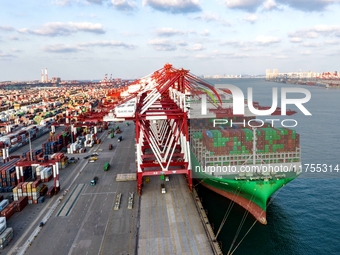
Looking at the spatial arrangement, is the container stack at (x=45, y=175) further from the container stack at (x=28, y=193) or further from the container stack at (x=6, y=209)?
the container stack at (x=6, y=209)

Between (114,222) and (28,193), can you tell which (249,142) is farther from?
(28,193)

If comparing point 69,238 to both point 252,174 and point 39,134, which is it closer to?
point 252,174

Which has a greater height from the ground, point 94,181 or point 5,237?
point 94,181

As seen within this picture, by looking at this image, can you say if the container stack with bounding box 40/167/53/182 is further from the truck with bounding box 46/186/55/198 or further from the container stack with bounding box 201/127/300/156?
the container stack with bounding box 201/127/300/156

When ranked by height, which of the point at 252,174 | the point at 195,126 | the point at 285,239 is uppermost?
the point at 195,126

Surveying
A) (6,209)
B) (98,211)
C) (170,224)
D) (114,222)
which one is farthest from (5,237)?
(170,224)

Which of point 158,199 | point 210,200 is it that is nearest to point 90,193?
point 158,199
